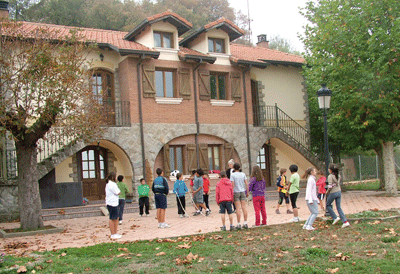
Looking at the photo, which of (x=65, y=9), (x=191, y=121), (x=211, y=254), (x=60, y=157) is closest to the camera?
(x=211, y=254)

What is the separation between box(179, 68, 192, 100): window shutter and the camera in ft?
66.4

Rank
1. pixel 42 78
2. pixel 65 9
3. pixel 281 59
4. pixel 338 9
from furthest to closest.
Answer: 1. pixel 65 9
2. pixel 281 59
3. pixel 338 9
4. pixel 42 78

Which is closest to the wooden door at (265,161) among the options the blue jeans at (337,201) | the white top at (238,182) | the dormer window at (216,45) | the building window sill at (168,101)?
the dormer window at (216,45)

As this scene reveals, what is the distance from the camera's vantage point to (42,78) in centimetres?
1230

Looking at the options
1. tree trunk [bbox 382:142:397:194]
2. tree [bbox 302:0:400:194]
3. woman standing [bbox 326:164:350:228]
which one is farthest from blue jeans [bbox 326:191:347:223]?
tree trunk [bbox 382:142:397:194]

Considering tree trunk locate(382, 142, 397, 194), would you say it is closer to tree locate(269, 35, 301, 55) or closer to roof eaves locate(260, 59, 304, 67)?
roof eaves locate(260, 59, 304, 67)

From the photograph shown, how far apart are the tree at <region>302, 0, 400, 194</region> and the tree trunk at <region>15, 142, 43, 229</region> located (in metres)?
11.6

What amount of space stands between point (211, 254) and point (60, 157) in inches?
414

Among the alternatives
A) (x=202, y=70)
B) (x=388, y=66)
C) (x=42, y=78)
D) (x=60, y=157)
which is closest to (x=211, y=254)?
(x=42, y=78)

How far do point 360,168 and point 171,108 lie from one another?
1963 cm

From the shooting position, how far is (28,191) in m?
12.8

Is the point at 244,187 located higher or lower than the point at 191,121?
lower

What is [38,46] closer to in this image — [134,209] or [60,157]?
[60,157]

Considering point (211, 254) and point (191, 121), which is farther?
point (191, 121)
